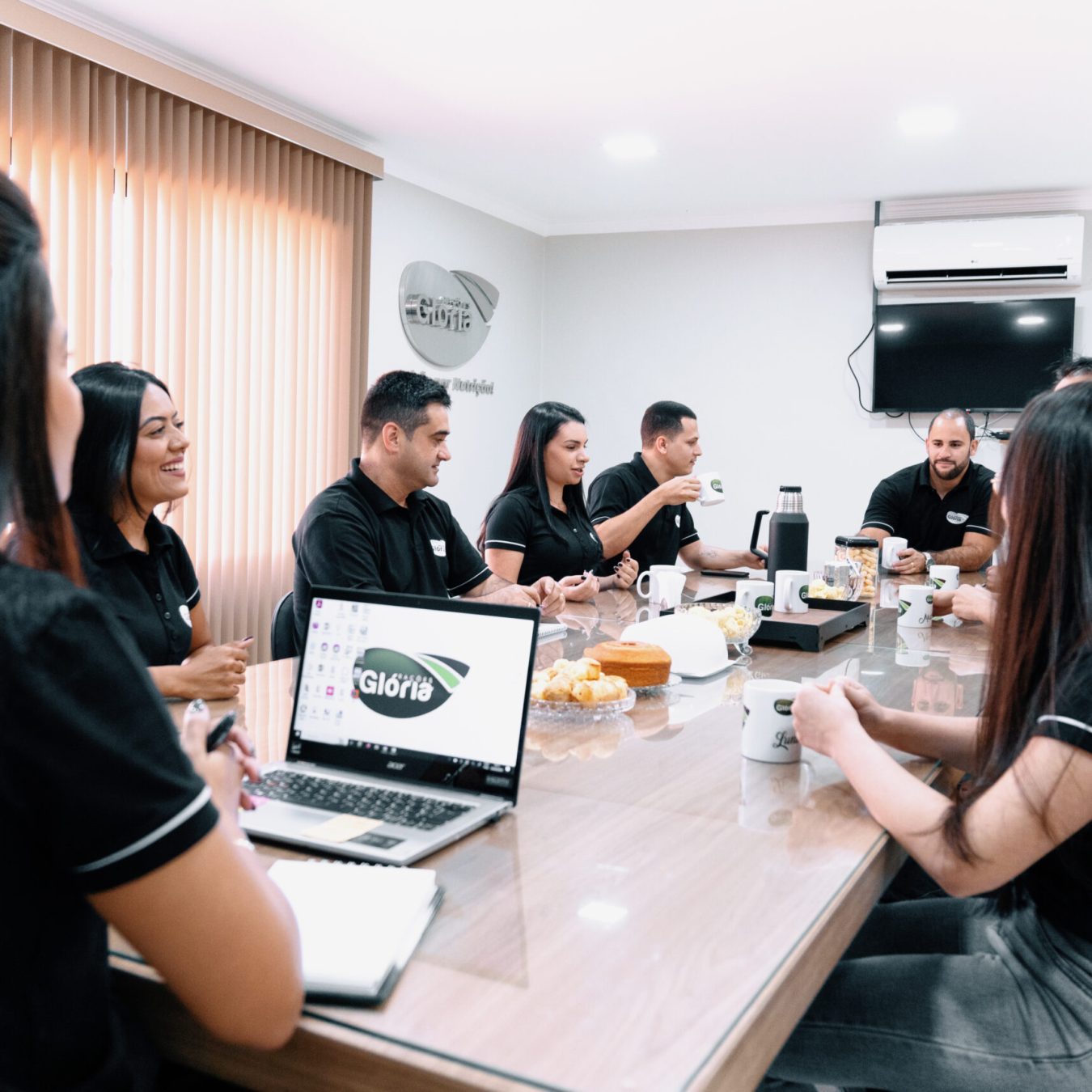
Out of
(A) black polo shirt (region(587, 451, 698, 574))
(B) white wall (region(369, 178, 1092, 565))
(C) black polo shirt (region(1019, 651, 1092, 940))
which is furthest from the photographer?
(B) white wall (region(369, 178, 1092, 565))

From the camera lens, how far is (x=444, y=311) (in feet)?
18.9

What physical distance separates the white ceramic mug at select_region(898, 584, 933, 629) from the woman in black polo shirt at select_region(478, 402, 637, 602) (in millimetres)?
928

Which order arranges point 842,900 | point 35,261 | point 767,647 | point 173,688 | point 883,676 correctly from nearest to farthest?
1. point 35,261
2. point 842,900
3. point 173,688
4. point 883,676
5. point 767,647

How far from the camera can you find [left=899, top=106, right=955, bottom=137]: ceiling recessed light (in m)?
4.28

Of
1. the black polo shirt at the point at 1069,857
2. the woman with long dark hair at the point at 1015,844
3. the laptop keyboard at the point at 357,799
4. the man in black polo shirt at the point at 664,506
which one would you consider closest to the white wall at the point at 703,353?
the man in black polo shirt at the point at 664,506

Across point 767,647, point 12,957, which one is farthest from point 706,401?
point 12,957

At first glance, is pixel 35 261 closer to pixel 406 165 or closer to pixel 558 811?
pixel 558 811

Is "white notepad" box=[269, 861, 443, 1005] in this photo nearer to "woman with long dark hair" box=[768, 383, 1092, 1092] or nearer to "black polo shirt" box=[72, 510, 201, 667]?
"woman with long dark hair" box=[768, 383, 1092, 1092]


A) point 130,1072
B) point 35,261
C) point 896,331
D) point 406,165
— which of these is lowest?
point 130,1072

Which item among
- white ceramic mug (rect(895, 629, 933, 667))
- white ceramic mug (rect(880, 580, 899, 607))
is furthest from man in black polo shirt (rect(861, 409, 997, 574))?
white ceramic mug (rect(895, 629, 933, 667))

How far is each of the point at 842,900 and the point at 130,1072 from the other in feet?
2.14

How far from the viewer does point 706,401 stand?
641 centimetres

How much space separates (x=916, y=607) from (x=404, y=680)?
6.11 feet

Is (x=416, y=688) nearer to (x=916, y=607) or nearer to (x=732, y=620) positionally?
(x=732, y=620)
